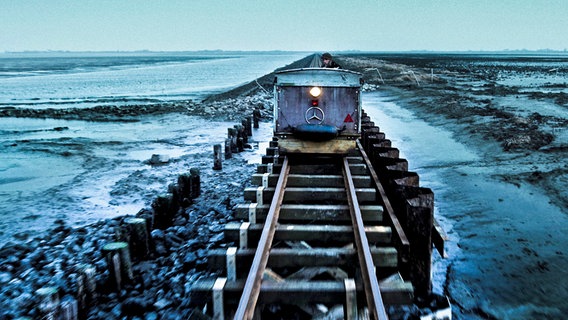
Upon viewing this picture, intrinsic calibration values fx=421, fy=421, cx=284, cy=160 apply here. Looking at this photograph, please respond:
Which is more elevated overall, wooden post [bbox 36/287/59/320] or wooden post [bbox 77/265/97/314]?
wooden post [bbox 36/287/59/320]

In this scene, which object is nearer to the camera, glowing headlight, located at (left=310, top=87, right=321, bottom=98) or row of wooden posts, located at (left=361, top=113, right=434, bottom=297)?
row of wooden posts, located at (left=361, top=113, right=434, bottom=297)

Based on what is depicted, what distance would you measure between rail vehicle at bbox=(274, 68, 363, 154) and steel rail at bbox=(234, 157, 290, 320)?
73.3 inches

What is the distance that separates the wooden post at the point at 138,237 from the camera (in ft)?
21.8

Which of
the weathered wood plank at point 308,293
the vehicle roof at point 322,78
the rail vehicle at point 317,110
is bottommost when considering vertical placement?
the weathered wood plank at point 308,293

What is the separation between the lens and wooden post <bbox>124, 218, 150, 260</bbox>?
665 centimetres

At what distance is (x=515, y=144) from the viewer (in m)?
13.2

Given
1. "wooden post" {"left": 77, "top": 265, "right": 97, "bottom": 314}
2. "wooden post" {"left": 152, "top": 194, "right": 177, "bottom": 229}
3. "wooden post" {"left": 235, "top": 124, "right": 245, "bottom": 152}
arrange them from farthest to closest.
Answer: "wooden post" {"left": 235, "top": 124, "right": 245, "bottom": 152}
"wooden post" {"left": 152, "top": 194, "right": 177, "bottom": 229}
"wooden post" {"left": 77, "top": 265, "right": 97, "bottom": 314}

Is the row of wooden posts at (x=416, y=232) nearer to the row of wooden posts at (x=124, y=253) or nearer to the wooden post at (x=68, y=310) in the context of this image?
the row of wooden posts at (x=124, y=253)

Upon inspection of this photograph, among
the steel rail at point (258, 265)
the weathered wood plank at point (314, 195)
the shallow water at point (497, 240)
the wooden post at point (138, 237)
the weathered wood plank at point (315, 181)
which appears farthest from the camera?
the weathered wood plank at point (315, 181)

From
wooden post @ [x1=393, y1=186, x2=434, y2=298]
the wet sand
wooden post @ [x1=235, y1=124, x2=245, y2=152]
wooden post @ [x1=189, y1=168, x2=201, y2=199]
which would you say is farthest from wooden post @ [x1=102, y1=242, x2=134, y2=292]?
wooden post @ [x1=235, y1=124, x2=245, y2=152]

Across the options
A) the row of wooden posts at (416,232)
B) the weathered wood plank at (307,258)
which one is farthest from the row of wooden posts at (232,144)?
the weathered wood plank at (307,258)

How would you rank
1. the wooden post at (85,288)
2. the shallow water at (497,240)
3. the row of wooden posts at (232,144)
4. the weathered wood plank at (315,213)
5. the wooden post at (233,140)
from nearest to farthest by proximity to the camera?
the wooden post at (85,288) < the shallow water at (497,240) < the weathered wood plank at (315,213) < the row of wooden posts at (232,144) < the wooden post at (233,140)

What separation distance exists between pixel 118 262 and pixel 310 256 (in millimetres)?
2733

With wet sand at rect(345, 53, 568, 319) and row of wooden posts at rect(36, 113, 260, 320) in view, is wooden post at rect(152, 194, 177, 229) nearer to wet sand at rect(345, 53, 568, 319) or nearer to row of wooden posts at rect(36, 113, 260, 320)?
row of wooden posts at rect(36, 113, 260, 320)
